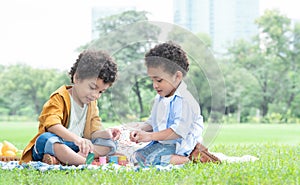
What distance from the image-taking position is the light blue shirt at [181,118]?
→ 2.99 m

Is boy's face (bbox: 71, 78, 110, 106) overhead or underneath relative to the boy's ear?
underneath

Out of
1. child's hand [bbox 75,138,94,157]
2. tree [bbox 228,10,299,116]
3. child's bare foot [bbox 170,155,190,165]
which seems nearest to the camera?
child's hand [bbox 75,138,94,157]

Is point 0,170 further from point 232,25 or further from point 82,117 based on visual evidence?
point 232,25

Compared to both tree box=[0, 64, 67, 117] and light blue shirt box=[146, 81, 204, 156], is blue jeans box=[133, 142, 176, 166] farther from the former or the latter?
tree box=[0, 64, 67, 117]

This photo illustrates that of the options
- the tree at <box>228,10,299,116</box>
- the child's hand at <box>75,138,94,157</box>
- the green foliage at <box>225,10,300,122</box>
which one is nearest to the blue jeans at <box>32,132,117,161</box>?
the child's hand at <box>75,138,94,157</box>

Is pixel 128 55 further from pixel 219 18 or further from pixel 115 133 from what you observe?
pixel 219 18

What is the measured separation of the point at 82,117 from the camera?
3.19 meters

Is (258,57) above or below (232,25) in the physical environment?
below

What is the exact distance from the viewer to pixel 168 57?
9.78 ft

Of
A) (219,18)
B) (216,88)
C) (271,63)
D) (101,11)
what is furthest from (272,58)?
(216,88)

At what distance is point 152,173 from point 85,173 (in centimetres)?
34

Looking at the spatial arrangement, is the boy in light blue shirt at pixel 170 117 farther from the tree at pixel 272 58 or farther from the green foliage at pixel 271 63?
the tree at pixel 272 58

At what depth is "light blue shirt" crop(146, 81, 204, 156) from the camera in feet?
9.81

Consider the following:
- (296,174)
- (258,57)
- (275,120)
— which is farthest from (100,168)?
(258,57)
